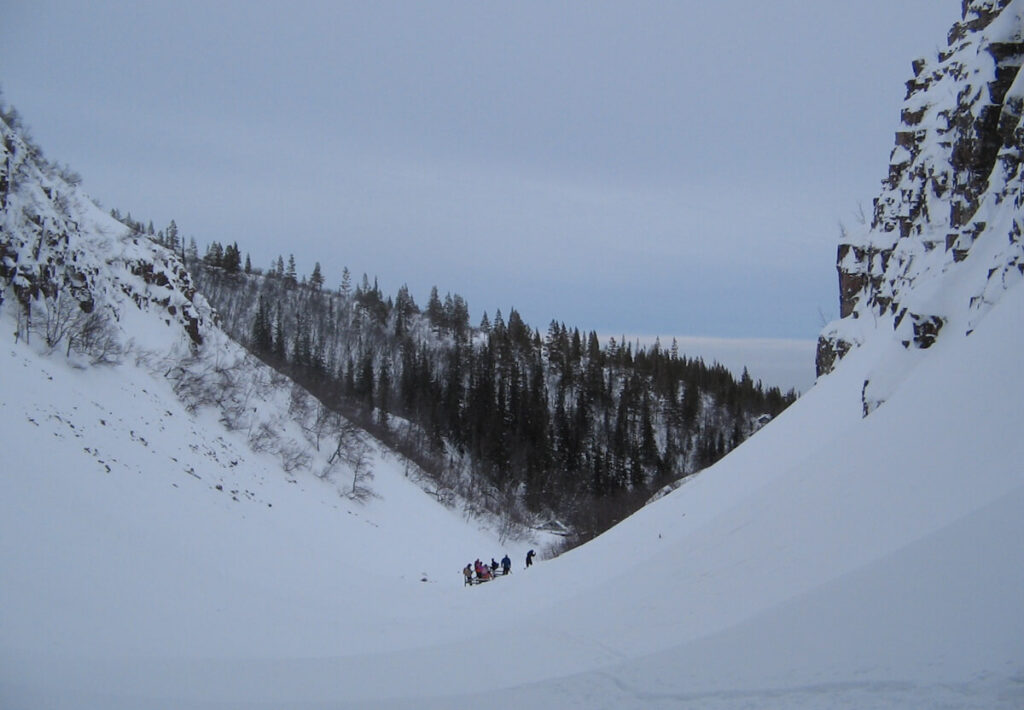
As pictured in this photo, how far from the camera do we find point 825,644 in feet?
15.2

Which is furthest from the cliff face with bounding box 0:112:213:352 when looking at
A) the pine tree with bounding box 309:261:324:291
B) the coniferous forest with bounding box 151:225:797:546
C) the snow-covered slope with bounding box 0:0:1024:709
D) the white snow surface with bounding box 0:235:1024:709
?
the pine tree with bounding box 309:261:324:291

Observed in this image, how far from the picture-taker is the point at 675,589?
7617 mm

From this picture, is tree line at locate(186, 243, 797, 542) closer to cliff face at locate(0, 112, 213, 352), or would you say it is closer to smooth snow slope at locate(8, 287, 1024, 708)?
cliff face at locate(0, 112, 213, 352)

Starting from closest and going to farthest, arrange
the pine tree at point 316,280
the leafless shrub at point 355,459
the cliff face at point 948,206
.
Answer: the cliff face at point 948,206 < the leafless shrub at point 355,459 < the pine tree at point 316,280

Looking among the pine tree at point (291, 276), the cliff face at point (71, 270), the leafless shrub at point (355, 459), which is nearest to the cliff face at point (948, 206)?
the leafless shrub at point (355, 459)

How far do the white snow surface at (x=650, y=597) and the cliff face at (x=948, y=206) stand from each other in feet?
3.62

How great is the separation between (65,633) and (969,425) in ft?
34.7

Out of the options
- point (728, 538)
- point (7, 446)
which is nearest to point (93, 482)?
point (7, 446)

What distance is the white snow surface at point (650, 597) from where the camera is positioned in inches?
174

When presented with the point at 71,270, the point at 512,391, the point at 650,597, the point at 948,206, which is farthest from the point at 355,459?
the point at 512,391

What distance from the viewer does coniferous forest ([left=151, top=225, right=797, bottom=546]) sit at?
75188 millimetres

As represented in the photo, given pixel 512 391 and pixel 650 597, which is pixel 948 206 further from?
pixel 512 391

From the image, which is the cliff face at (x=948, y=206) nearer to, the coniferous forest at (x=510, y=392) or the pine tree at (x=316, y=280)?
the coniferous forest at (x=510, y=392)

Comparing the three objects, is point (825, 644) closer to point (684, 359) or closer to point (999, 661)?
point (999, 661)
